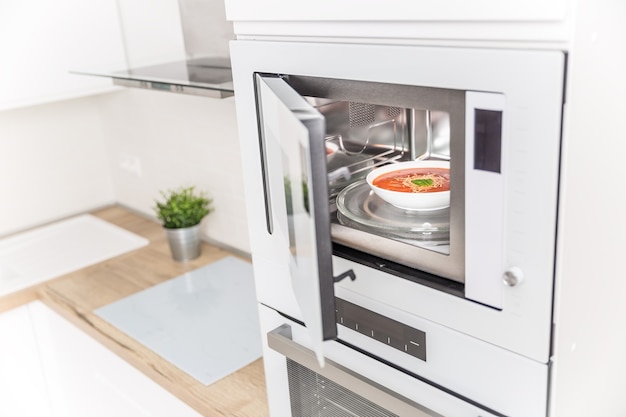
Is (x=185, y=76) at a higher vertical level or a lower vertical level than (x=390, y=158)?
higher

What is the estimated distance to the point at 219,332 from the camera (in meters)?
1.56

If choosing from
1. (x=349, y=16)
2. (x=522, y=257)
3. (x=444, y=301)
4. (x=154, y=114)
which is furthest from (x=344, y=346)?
(x=154, y=114)

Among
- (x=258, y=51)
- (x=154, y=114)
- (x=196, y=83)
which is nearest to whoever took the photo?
(x=258, y=51)

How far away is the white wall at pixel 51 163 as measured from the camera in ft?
7.30

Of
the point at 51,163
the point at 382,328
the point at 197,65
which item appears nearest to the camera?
the point at 382,328

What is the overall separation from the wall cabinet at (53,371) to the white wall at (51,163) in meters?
0.51

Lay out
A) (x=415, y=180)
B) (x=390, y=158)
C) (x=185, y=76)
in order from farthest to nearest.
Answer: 1. (x=185, y=76)
2. (x=390, y=158)
3. (x=415, y=180)

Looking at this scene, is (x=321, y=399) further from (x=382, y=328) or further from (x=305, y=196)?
(x=305, y=196)

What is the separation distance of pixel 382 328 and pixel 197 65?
37.0 inches

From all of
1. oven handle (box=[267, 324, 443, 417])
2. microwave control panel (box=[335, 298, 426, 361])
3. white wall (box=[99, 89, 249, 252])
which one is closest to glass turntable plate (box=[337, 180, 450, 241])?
microwave control panel (box=[335, 298, 426, 361])

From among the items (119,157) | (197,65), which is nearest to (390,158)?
(197,65)

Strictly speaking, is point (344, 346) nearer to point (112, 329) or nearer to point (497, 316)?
point (497, 316)

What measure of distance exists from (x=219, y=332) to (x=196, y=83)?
59 centimetres

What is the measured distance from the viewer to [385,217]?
0.94 metres
